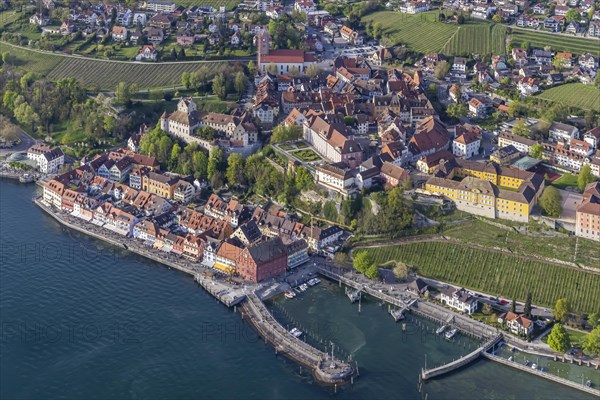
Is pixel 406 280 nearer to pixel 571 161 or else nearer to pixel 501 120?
pixel 571 161

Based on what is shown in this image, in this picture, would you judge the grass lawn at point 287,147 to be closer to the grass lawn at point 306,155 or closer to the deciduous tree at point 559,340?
the grass lawn at point 306,155

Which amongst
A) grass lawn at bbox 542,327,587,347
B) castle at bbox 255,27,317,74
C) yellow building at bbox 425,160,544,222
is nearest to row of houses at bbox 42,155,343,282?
yellow building at bbox 425,160,544,222

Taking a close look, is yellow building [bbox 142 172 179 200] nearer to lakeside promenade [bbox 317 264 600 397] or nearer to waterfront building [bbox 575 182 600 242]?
lakeside promenade [bbox 317 264 600 397]

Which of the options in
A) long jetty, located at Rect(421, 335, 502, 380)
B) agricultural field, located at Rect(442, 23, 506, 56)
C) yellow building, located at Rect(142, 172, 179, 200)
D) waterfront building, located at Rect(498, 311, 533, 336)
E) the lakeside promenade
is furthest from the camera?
agricultural field, located at Rect(442, 23, 506, 56)

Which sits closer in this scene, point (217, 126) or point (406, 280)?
point (406, 280)

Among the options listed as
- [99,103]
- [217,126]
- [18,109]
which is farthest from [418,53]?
[18,109]

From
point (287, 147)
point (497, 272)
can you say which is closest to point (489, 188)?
point (497, 272)
